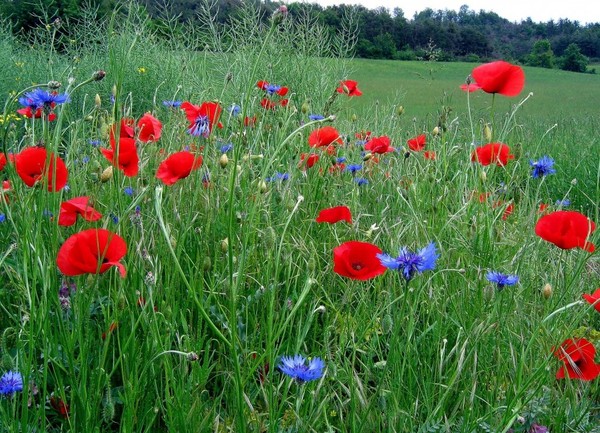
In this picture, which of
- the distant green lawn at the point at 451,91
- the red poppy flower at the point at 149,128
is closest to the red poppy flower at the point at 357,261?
the red poppy flower at the point at 149,128

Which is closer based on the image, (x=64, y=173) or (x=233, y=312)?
(x=233, y=312)

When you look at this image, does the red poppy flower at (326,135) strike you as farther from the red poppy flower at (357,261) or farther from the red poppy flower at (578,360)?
the red poppy flower at (578,360)

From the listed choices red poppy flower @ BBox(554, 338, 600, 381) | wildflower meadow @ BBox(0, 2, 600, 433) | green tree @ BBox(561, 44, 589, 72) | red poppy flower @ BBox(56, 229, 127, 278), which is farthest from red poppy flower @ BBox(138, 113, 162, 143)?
green tree @ BBox(561, 44, 589, 72)

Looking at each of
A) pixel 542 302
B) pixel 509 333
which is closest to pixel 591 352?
pixel 509 333

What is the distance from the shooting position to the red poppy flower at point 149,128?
1691mm

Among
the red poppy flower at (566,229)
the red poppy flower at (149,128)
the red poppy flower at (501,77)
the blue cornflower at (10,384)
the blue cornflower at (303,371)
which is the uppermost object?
the red poppy flower at (501,77)

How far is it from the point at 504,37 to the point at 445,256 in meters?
7.44

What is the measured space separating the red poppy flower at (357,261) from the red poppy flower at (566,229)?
37 cm

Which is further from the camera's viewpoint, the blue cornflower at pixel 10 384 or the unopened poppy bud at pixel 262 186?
the unopened poppy bud at pixel 262 186

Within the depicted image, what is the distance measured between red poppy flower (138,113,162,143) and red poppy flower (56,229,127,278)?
2.23 feet

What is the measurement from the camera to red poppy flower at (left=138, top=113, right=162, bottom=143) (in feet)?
5.55

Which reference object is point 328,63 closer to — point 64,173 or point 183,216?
point 183,216

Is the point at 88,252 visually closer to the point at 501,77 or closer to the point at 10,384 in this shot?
the point at 10,384

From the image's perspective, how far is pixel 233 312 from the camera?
3.11 ft
